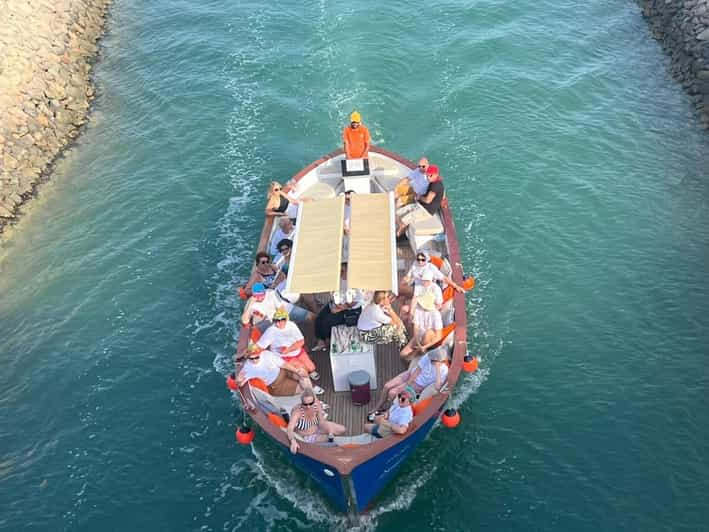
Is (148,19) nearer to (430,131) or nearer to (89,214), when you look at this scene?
(89,214)

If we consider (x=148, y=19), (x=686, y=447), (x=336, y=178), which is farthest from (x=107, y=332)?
(x=148, y=19)

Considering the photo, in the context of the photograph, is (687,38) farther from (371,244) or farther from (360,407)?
(360,407)

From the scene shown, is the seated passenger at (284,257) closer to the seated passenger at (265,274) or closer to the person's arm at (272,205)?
the seated passenger at (265,274)

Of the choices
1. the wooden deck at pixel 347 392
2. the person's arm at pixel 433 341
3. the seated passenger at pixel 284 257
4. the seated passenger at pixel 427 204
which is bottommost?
the wooden deck at pixel 347 392

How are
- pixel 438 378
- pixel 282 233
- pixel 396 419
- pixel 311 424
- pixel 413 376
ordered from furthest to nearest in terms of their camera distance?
1. pixel 282 233
2. pixel 413 376
3. pixel 438 378
4. pixel 311 424
5. pixel 396 419

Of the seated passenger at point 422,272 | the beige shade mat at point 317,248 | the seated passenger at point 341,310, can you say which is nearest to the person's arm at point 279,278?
the beige shade mat at point 317,248

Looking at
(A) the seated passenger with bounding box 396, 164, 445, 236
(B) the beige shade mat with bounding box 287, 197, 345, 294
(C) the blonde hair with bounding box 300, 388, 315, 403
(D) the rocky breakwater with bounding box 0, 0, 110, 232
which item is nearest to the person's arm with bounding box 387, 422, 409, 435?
(C) the blonde hair with bounding box 300, 388, 315, 403

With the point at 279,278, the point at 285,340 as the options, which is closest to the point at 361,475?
the point at 285,340
